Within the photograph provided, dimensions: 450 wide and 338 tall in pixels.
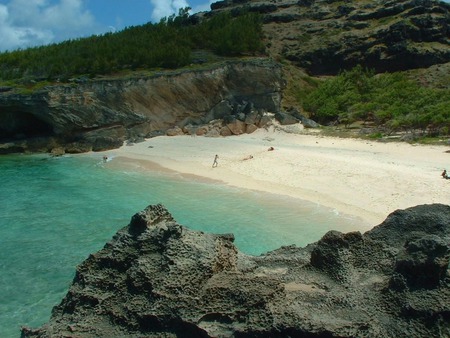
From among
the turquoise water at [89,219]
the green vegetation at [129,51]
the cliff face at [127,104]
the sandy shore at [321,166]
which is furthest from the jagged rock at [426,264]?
the green vegetation at [129,51]

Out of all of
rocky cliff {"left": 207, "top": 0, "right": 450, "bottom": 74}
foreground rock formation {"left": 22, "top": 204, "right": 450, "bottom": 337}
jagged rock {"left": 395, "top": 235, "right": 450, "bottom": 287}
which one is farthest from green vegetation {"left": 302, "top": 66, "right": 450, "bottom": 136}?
jagged rock {"left": 395, "top": 235, "right": 450, "bottom": 287}

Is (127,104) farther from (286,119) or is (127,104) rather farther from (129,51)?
(286,119)

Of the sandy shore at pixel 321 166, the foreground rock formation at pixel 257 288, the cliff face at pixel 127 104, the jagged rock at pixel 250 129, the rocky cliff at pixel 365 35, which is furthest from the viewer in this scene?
the rocky cliff at pixel 365 35

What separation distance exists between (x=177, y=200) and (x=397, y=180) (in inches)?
343

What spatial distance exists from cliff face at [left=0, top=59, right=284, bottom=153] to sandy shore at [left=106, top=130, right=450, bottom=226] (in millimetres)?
2994

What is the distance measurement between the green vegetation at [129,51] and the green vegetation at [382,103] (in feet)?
30.4

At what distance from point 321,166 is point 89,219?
430 inches

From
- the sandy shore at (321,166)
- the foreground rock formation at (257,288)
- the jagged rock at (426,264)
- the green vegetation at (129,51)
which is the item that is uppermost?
the green vegetation at (129,51)

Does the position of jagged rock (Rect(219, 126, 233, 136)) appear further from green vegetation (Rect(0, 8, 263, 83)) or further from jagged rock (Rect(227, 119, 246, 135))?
green vegetation (Rect(0, 8, 263, 83))

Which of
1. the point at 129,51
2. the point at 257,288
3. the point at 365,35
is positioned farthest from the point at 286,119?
the point at 257,288

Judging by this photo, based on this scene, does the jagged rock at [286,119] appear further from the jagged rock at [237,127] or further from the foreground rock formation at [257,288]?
the foreground rock formation at [257,288]

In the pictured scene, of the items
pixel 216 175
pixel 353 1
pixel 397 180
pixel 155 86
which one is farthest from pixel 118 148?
pixel 353 1

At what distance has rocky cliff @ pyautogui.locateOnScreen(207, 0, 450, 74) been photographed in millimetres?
49750

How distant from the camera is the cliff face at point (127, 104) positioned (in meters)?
34.0
